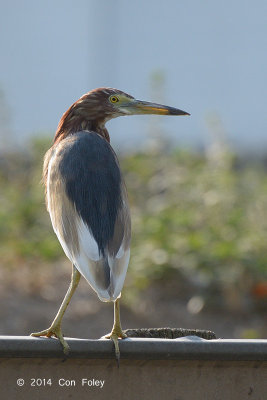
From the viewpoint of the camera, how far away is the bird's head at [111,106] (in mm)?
4891

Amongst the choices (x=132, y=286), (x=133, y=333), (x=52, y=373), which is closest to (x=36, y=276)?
(x=132, y=286)

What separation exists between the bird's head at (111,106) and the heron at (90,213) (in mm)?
263

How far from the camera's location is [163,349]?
3307 mm

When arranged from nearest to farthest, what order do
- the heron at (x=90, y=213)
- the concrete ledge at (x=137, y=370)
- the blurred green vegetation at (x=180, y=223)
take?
the concrete ledge at (x=137, y=370) → the heron at (x=90, y=213) → the blurred green vegetation at (x=180, y=223)

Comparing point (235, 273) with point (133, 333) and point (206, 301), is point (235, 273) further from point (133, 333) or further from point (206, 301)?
point (133, 333)

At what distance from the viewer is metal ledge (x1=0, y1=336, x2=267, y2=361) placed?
3311 millimetres

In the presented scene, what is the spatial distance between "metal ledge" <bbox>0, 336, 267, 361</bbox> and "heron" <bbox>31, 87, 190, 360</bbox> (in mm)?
318

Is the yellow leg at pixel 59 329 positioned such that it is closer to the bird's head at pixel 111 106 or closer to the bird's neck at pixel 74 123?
the bird's neck at pixel 74 123

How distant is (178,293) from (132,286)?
46 cm

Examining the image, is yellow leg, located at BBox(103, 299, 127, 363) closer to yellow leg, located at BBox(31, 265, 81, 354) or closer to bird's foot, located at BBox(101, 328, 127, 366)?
bird's foot, located at BBox(101, 328, 127, 366)

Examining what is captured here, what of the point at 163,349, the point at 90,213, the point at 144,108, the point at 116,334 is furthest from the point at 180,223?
the point at 163,349

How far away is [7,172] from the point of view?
9.63 meters

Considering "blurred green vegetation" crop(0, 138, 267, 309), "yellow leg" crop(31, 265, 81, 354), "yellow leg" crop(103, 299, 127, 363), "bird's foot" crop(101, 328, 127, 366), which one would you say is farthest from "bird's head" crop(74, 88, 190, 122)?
"blurred green vegetation" crop(0, 138, 267, 309)

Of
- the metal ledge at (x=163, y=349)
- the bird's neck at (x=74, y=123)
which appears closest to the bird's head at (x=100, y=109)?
the bird's neck at (x=74, y=123)
